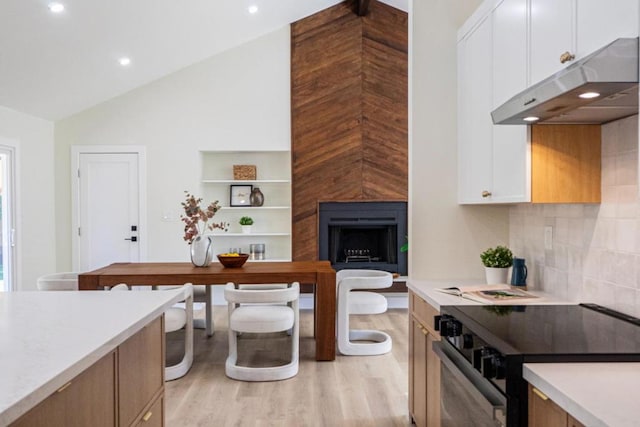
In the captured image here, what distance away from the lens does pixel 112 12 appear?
4586 millimetres

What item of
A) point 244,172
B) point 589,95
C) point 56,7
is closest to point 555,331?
point 589,95

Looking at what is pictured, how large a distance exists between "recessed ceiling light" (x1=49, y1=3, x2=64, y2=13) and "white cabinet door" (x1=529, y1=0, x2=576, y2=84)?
3.62 m

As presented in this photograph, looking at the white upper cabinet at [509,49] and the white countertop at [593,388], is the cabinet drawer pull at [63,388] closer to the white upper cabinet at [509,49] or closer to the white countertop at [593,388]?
the white countertop at [593,388]

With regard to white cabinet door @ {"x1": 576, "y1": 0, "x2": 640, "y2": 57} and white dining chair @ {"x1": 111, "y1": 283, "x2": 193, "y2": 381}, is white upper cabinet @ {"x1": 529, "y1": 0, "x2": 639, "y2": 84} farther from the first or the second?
white dining chair @ {"x1": 111, "y1": 283, "x2": 193, "y2": 381}

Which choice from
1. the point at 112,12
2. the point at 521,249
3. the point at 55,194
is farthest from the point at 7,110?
the point at 521,249

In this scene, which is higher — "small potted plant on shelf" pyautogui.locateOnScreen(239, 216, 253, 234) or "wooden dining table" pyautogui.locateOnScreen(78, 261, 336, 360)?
"small potted plant on shelf" pyautogui.locateOnScreen(239, 216, 253, 234)

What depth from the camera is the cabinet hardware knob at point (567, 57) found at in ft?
5.94

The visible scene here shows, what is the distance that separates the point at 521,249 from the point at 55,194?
19.1ft

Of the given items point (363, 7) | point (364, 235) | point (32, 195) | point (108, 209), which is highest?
point (363, 7)

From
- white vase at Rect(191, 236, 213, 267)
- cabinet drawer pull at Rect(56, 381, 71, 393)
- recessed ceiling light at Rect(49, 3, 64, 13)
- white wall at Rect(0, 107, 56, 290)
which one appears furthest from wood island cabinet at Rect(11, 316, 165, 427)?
white wall at Rect(0, 107, 56, 290)

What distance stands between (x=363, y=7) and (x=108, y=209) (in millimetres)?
4112

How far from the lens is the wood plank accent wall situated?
6.70 metres

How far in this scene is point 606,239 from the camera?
2.18 m

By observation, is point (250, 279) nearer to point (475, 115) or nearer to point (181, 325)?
point (181, 325)
